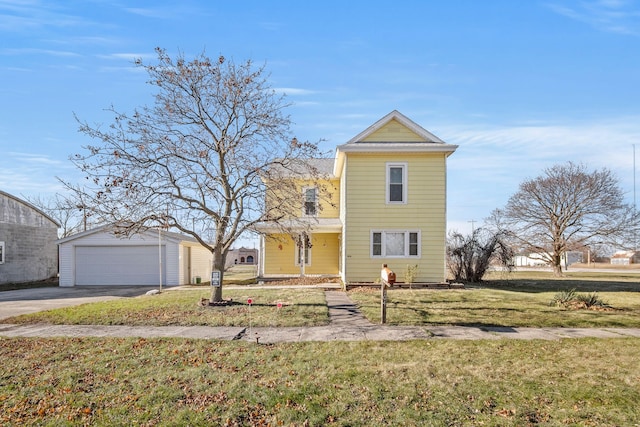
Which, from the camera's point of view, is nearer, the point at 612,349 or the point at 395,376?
the point at 395,376

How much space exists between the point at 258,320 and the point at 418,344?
4.06 meters

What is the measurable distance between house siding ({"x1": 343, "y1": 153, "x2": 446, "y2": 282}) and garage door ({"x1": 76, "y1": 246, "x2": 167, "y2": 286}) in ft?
36.5

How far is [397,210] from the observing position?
58.4ft

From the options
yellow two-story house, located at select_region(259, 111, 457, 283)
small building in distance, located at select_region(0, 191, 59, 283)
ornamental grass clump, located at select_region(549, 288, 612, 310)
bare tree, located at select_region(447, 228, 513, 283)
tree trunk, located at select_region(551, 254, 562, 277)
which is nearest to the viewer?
ornamental grass clump, located at select_region(549, 288, 612, 310)

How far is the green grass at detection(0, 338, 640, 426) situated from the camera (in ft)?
15.4

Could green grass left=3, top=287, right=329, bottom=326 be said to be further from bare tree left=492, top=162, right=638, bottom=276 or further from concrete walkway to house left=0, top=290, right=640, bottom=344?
bare tree left=492, top=162, right=638, bottom=276

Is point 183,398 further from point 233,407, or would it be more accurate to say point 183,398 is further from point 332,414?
point 332,414

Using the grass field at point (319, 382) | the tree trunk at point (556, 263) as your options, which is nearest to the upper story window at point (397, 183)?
the grass field at point (319, 382)

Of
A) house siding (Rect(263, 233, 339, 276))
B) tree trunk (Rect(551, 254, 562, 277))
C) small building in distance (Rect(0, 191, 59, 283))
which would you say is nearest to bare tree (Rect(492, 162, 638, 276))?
tree trunk (Rect(551, 254, 562, 277))

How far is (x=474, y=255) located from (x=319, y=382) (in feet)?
59.2

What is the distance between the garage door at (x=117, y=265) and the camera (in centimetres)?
2253

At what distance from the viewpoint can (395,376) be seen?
5938 millimetres

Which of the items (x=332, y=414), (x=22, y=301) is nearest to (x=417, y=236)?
(x=332, y=414)

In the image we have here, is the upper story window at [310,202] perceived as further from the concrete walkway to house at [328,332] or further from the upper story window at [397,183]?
the concrete walkway to house at [328,332]
